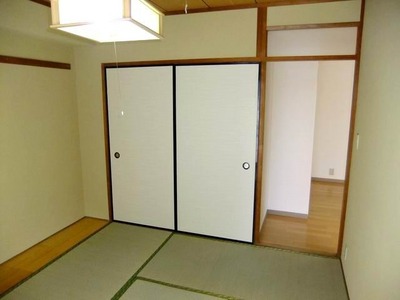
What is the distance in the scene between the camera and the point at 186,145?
313 centimetres

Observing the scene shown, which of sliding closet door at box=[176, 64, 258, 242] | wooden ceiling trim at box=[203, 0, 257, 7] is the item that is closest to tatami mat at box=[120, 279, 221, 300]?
sliding closet door at box=[176, 64, 258, 242]

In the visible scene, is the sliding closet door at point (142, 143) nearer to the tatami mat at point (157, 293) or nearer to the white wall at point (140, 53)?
the white wall at point (140, 53)

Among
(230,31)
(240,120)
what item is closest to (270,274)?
(240,120)

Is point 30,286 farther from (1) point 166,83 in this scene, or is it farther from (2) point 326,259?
(2) point 326,259

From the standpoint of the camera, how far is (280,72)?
142 inches

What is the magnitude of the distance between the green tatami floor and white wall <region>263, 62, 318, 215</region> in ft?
3.49

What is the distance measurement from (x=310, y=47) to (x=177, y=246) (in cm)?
268

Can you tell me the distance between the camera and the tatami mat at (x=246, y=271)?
2316 millimetres

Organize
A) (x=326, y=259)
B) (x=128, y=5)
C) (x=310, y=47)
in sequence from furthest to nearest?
(x=310, y=47), (x=326, y=259), (x=128, y=5)

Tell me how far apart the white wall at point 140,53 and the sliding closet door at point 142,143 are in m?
0.17

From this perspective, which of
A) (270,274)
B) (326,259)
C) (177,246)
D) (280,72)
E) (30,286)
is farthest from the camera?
(280,72)

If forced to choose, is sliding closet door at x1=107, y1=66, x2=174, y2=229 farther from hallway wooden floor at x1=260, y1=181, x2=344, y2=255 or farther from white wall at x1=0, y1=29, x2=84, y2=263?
hallway wooden floor at x1=260, y1=181, x2=344, y2=255

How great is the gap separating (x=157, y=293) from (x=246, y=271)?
830mm

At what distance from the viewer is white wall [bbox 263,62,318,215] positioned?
3547 mm
